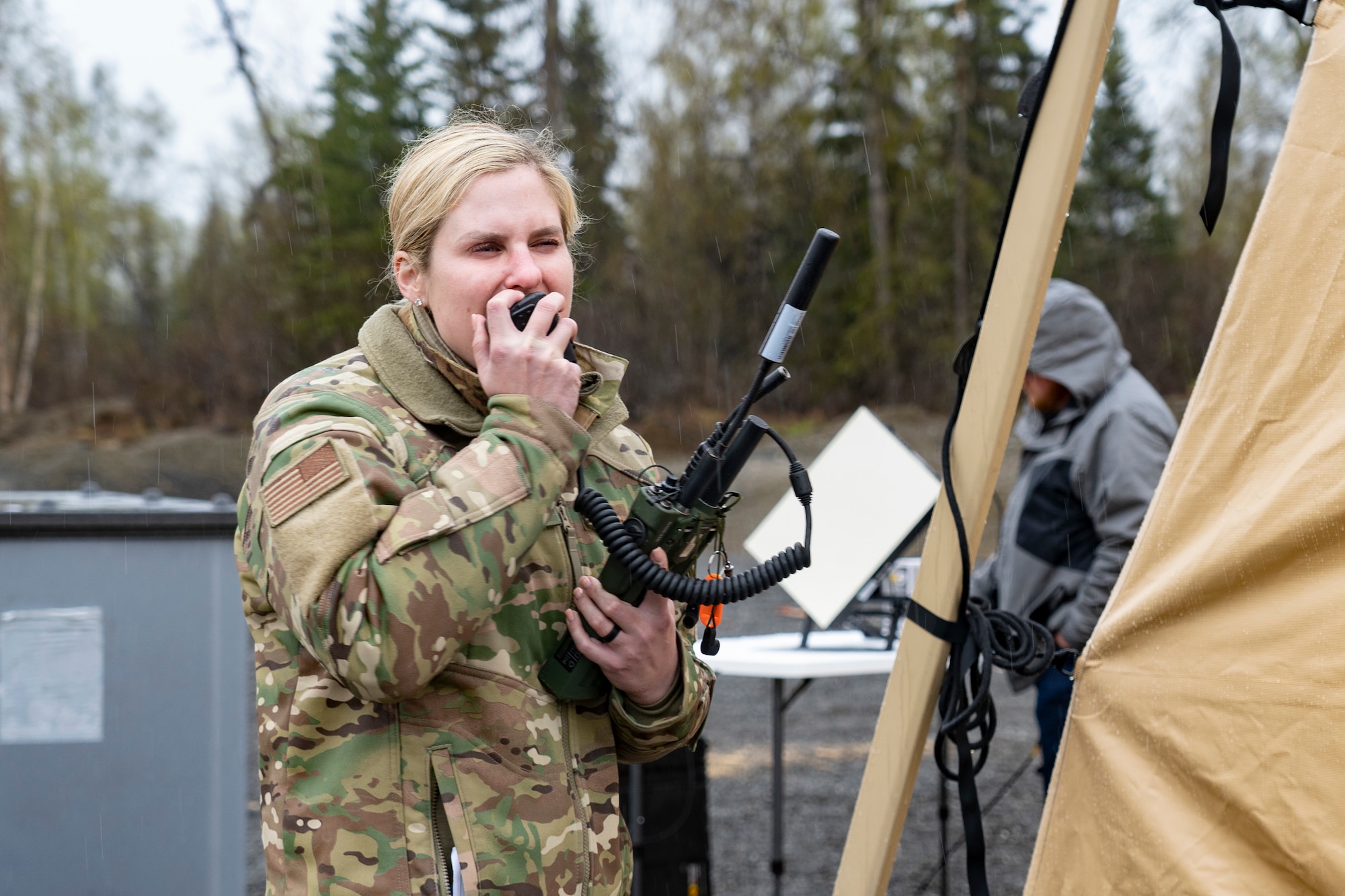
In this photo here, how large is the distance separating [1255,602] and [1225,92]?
2.60 ft

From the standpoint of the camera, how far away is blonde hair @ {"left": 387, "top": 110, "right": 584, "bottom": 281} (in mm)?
1727

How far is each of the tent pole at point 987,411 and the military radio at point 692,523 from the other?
37cm

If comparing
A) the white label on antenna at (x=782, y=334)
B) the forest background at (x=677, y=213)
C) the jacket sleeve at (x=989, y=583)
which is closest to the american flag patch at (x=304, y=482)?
the white label on antenna at (x=782, y=334)

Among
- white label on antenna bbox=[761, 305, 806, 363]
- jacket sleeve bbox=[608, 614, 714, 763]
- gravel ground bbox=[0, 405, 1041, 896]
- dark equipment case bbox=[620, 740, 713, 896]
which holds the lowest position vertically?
gravel ground bbox=[0, 405, 1041, 896]

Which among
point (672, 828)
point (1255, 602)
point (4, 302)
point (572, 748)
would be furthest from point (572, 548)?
point (4, 302)

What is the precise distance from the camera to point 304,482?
143 cm

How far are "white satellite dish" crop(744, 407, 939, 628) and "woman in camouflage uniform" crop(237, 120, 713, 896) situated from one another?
238 centimetres

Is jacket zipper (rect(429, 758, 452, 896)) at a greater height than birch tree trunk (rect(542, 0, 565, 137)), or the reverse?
birch tree trunk (rect(542, 0, 565, 137))

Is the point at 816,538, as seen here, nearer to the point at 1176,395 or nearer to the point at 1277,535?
the point at 1277,535

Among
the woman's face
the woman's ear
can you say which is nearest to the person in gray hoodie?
the woman's face

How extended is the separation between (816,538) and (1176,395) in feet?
66.3

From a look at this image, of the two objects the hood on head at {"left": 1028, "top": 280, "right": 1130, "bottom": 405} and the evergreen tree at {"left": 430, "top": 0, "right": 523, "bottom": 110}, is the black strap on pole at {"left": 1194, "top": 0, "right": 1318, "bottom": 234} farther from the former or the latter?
the evergreen tree at {"left": 430, "top": 0, "right": 523, "bottom": 110}

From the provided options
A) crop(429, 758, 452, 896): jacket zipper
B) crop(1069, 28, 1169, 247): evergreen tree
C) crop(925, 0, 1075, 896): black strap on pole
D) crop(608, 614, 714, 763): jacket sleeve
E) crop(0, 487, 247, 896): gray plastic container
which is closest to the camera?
crop(429, 758, 452, 896): jacket zipper

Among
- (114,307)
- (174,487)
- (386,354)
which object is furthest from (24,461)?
(386,354)
